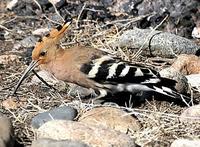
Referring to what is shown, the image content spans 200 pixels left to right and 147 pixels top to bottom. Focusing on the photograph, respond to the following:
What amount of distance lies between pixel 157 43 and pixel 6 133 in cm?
195

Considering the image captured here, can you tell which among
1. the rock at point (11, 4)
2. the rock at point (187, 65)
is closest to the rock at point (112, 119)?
the rock at point (187, 65)

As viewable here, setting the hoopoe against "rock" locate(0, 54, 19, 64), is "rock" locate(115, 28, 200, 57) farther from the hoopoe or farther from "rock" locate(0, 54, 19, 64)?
"rock" locate(0, 54, 19, 64)

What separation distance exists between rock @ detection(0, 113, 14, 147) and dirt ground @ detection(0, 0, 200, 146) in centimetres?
24

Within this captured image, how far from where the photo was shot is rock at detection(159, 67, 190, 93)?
4.33 metres

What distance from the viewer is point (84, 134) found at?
3.46 m

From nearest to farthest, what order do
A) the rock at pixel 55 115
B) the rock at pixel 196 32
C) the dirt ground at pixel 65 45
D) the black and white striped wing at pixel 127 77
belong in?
the dirt ground at pixel 65 45 → the rock at pixel 55 115 → the black and white striped wing at pixel 127 77 → the rock at pixel 196 32

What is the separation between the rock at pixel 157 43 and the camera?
500 centimetres

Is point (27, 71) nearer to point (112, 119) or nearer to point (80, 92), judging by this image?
point (80, 92)

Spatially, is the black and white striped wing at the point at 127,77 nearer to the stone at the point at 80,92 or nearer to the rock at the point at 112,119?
the stone at the point at 80,92

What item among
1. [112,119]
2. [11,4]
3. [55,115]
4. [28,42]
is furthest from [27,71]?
[11,4]

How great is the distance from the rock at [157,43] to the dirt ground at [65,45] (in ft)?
0.27

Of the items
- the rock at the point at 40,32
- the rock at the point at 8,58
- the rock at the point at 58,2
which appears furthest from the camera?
the rock at the point at 58,2

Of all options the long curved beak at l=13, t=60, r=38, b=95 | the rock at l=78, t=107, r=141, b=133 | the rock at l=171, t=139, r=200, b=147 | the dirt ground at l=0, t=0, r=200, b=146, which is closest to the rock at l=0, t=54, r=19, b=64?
the dirt ground at l=0, t=0, r=200, b=146

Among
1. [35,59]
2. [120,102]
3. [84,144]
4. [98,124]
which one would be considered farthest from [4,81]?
[84,144]
